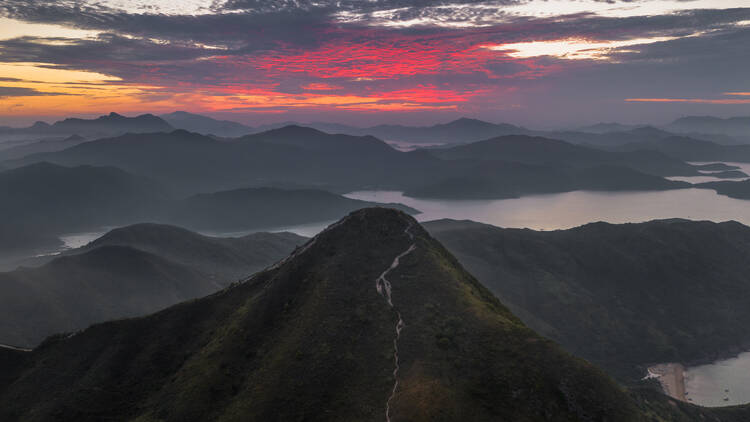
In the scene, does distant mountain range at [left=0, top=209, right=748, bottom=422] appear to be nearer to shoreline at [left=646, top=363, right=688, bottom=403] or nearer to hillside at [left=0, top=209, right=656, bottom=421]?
hillside at [left=0, top=209, right=656, bottom=421]

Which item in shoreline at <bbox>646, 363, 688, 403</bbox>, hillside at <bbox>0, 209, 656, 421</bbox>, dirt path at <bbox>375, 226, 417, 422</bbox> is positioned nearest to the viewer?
dirt path at <bbox>375, 226, 417, 422</bbox>

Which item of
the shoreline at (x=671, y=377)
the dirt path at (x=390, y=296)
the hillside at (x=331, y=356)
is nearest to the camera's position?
the dirt path at (x=390, y=296)

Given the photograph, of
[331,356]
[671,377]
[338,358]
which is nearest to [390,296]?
[338,358]

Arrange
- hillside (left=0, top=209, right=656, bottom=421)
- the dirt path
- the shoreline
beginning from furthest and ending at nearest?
the shoreline
hillside (left=0, top=209, right=656, bottom=421)
the dirt path

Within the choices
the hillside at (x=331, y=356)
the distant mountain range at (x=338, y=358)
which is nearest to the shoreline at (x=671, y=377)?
the distant mountain range at (x=338, y=358)

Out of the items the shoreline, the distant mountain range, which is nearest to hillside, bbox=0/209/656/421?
the distant mountain range

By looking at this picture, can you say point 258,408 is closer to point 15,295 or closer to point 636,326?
point 636,326

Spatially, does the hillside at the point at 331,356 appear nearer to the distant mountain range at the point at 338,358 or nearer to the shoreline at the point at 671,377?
the distant mountain range at the point at 338,358
